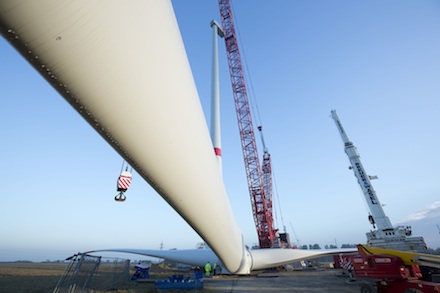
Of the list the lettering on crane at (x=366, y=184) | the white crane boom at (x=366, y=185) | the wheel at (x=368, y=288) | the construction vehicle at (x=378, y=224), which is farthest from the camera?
the lettering on crane at (x=366, y=184)

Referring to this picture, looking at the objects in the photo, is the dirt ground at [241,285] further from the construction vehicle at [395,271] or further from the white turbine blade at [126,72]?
the white turbine blade at [126,72]

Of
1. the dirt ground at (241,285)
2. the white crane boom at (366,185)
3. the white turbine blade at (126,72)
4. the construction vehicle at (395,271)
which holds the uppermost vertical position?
the white crane boom at (366,185)

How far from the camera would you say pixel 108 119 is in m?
1.46

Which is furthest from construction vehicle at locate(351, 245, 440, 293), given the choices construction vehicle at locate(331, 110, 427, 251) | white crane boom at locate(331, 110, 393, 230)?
white crane boom at locate(331, 110, 393, 230)

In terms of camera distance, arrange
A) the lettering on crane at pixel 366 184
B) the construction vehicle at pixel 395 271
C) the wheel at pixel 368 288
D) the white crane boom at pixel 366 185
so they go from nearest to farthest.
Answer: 1. the construction vehicle at pixel 395 271
2. the wheel at pixel 368 288
3. the white crane boom at pixel 366 185
4. the lettering on crane at pixel 366 184

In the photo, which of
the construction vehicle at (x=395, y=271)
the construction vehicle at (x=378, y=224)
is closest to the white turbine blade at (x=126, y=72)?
the construction vehicle at (x=395, y=271)

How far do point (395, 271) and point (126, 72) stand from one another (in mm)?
11030

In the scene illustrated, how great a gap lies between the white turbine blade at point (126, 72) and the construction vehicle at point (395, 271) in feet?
31.3

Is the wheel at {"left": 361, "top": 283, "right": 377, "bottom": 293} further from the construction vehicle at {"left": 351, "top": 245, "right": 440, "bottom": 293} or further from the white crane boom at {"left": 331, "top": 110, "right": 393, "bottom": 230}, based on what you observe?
the white crane boom at {"left": 331, "top": 110, "right": 393, "bottom": 230}

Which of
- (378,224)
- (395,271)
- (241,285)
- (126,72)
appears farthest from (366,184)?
(126,72)

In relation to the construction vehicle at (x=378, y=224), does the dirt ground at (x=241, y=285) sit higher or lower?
lower

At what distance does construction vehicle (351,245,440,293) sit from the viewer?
7234 mm

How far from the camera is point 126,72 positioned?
4.43 feet

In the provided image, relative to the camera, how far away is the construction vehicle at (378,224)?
12320 mm
